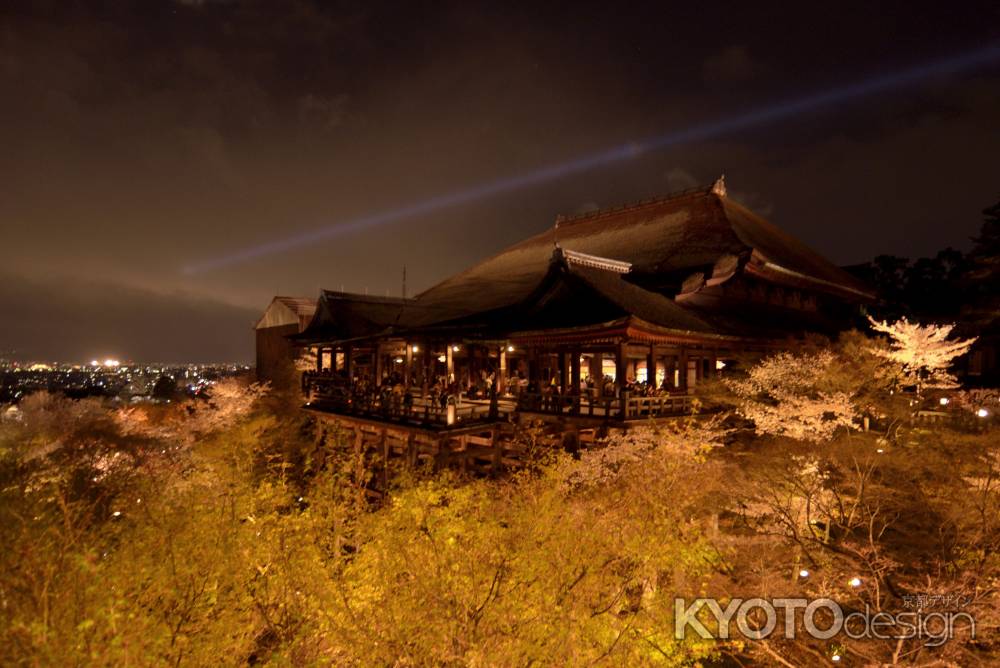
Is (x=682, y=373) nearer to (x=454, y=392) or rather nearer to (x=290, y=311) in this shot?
(x=454, y=392)

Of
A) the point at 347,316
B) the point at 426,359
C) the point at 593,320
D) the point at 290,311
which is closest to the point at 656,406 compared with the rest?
the point at 593,320

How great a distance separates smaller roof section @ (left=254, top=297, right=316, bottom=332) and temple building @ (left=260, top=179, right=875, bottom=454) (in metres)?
6.57

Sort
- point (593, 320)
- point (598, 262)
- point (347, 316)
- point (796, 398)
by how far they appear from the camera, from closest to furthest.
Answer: point (796, 398)
point (593, 320)
point (598, 262)
point (347, 316)

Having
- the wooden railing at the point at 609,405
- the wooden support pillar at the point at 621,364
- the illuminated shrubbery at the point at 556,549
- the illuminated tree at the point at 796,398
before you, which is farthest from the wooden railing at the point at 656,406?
the illuminated tree at the point at 796,398

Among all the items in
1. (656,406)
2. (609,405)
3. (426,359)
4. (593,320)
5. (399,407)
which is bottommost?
(399,407)

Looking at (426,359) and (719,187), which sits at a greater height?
(719,187)

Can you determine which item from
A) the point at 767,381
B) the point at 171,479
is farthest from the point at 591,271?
the point at 171,479

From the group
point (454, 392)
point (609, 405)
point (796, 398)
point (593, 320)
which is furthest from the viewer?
point (454, 392)

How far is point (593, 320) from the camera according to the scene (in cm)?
1557

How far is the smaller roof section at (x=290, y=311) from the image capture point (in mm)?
35969

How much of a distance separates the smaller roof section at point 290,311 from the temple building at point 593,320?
657 centimetres

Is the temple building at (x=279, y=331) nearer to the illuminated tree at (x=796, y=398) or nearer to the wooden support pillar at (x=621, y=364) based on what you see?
the wooden support pillar at (x=621, y=364)

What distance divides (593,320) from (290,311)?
1089 inches

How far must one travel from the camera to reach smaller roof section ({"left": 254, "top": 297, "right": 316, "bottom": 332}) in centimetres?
3597
